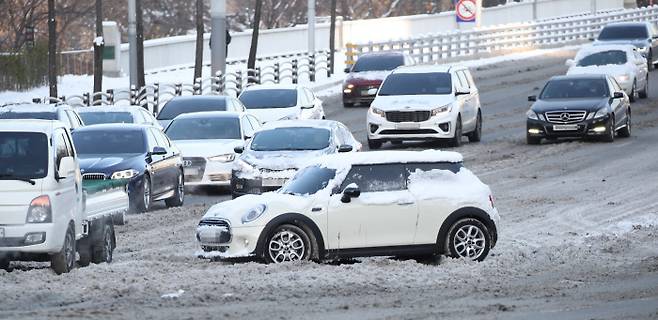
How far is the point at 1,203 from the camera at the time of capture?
15.5 metres

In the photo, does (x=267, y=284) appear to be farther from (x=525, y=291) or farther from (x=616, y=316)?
(x=616, y=316)

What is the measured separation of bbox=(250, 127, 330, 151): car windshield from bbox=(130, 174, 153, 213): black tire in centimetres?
205

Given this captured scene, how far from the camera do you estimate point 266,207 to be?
667 inches

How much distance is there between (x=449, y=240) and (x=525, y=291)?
Answer: 2468 mm

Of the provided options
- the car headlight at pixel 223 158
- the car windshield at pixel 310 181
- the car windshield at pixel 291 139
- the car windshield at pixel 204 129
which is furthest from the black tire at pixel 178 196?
the car windshield at pixel 310 181

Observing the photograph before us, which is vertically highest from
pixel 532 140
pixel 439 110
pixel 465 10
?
pixel 465 10

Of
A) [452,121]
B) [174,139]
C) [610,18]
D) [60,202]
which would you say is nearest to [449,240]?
[60,202]

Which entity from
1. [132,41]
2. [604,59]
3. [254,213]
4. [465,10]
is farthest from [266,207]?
[465,10]

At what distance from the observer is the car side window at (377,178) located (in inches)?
670

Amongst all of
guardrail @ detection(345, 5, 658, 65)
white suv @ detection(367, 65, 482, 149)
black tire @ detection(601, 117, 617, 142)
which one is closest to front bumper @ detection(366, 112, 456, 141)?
white suv @ detection(367, 65, 482, 149)

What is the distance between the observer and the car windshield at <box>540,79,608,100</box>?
34.2 meters

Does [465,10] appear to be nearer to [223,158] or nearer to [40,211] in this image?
[223,158]

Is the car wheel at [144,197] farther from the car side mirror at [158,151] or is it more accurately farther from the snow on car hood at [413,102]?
the snow on car hood at [413,102]

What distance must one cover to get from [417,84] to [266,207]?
1834 centimetres
